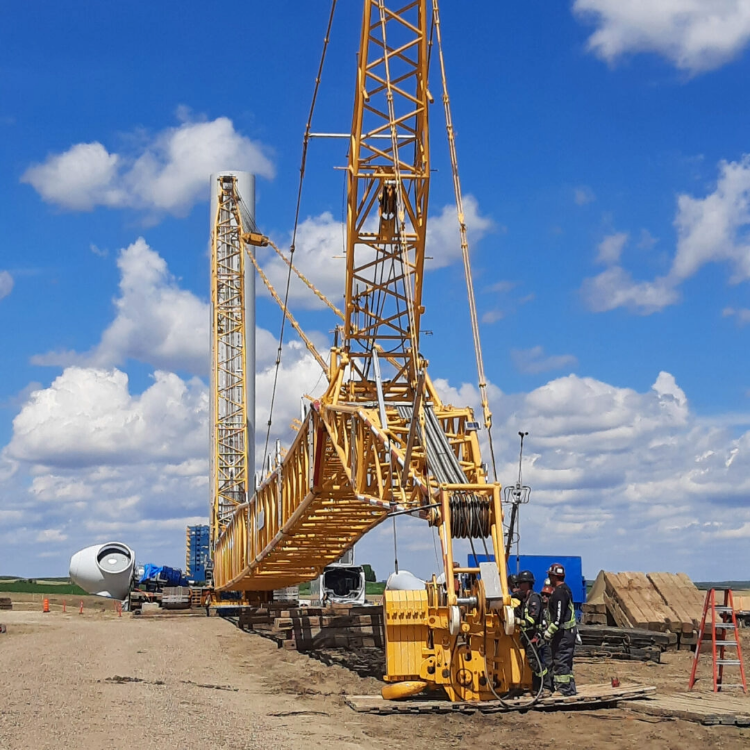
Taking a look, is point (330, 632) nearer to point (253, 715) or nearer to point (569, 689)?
point (569, 689)

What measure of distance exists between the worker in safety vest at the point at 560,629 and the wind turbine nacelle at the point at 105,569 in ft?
129

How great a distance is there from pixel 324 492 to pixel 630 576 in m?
11.3

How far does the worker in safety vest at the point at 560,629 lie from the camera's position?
15414mm

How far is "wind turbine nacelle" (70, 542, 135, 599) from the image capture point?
167 ft

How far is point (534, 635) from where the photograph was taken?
52.6 feet

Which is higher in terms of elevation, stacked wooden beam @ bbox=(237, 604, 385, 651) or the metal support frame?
the metal support frame

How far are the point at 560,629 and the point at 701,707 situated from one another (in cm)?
250

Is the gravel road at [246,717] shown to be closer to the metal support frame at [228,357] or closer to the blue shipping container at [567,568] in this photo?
the blue shipping container at [567,568]

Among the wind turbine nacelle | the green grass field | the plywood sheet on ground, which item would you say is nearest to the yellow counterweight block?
the plywood sheet on ground

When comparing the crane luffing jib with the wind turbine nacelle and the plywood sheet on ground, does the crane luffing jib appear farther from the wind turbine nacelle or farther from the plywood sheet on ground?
the wind turbine nacelle

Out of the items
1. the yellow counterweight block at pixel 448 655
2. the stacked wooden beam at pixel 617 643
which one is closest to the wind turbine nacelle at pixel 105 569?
the stacked wooden beam at pixel 617 643

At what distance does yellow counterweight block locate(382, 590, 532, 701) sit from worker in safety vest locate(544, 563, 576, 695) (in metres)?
0.51

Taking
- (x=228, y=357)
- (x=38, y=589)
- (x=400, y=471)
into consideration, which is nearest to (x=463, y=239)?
(x=400, y=471)

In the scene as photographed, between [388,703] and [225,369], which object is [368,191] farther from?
[225,369]
